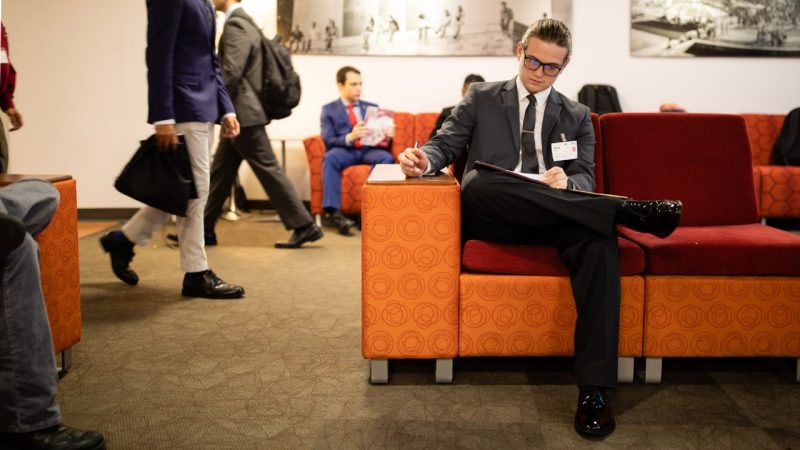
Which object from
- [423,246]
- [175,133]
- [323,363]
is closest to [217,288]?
[175,133]

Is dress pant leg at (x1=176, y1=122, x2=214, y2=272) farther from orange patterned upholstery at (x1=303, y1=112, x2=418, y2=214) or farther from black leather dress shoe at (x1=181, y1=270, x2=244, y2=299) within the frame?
orange patterned upholstery at (x1=303, y1=112, x2=418, y2=214)

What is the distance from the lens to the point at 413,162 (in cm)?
223

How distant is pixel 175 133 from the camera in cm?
294

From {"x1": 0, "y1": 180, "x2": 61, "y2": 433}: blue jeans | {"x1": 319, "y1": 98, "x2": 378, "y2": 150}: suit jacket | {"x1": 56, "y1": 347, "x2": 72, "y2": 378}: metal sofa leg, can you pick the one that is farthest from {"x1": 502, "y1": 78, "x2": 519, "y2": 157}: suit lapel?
{"x1": 319, "y1": 98, "x2": 378, "y2": 150}: suit jacket

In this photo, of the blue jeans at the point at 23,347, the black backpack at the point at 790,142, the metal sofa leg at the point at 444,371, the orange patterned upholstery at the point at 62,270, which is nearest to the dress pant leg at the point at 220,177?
the orange patterned upholstery at the point at 62,270

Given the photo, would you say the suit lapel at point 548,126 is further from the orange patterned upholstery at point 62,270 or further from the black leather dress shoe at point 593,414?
the orange patterned upholstery at point 62,270

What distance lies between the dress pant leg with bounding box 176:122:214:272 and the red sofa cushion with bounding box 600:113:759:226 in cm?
161

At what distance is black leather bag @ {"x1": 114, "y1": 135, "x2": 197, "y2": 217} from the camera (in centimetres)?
291

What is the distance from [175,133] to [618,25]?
4518mm

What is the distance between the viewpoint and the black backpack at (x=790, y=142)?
5691mm

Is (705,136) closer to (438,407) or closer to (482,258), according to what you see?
(482,258)

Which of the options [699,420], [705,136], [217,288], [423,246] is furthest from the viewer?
[217,288]

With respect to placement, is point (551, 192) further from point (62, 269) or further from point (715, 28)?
point (715, 28)

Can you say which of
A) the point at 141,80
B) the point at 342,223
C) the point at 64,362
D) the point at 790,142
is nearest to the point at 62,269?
the point at 64,362
